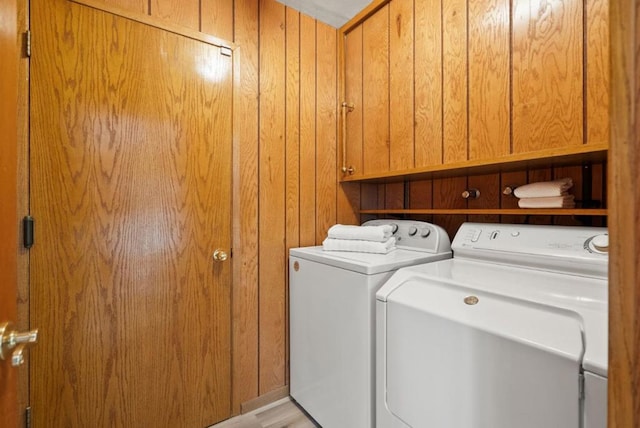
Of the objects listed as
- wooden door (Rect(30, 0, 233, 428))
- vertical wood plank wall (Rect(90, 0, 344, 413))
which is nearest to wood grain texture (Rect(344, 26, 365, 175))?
vertical wood plank wall (Rect(90, 0, 344, 413))

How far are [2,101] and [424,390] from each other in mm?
1313

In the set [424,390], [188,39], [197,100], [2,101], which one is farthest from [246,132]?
[424,390]

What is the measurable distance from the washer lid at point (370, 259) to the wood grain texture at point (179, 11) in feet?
4.35

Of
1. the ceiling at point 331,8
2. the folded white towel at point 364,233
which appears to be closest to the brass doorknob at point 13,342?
the folded white towel at point 364,233

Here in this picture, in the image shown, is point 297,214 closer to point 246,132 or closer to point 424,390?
point 246,132

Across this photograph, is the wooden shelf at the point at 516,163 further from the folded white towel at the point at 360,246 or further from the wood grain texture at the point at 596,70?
the folded white towel at the point at 360,246

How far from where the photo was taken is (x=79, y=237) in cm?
124

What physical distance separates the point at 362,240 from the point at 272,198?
60cm

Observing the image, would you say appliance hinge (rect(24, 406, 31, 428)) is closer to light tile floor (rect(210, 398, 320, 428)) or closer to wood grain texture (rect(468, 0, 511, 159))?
light tile floor (rect(210, 398, 320, 428))

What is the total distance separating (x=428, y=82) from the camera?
1.55 meters

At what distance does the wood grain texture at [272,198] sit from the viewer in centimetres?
174

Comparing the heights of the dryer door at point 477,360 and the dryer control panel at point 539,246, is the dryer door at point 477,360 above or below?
Answer: below

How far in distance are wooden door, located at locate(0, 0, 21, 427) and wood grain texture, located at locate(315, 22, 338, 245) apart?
1471mm

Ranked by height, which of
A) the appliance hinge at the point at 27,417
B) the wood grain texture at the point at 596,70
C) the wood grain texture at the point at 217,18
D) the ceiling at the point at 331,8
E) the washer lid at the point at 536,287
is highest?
the ceiling at the point at 331,8
